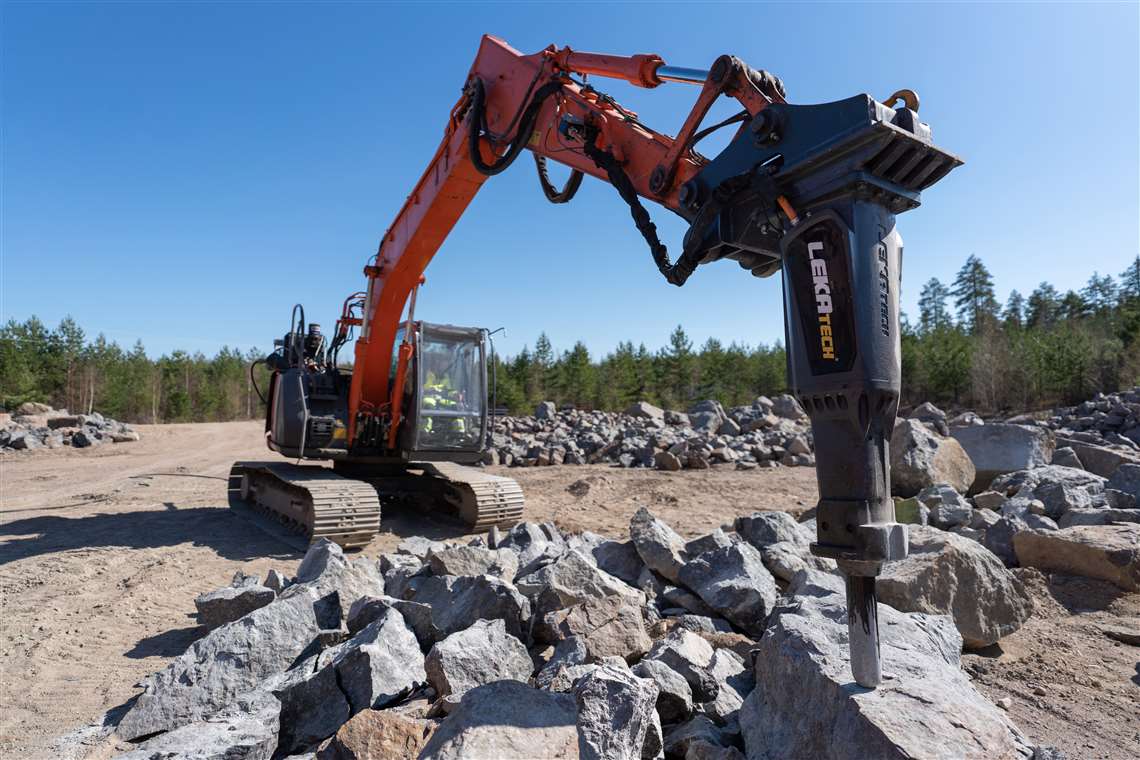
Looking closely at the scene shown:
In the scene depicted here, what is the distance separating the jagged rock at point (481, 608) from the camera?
11.2 ft

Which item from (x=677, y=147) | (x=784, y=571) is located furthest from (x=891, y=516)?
(x=784, y=571)

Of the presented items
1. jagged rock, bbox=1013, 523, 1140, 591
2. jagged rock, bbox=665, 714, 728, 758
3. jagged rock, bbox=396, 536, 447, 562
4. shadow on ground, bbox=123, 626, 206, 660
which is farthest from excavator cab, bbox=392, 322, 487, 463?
jagged rock, bbox=665, 714, 728, 758

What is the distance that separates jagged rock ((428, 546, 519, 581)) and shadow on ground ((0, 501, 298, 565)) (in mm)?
3203

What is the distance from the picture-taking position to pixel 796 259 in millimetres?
2197

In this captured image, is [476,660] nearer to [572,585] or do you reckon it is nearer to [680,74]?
[572,585]

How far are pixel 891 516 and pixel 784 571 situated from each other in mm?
2751

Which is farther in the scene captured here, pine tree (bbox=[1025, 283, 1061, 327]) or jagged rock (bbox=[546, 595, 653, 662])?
pine tree (bbox=[1025, 283, 1061, 327])

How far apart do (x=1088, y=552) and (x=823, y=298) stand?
4.19 metres

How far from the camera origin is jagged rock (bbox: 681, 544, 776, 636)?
3.75 meters

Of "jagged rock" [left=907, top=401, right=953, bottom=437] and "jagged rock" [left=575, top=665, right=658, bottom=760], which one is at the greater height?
"jagged rock" [left=907, top=401, right=953, bottom=437]

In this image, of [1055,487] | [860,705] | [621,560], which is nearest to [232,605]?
[621,560]

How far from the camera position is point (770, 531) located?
5070 millimetres

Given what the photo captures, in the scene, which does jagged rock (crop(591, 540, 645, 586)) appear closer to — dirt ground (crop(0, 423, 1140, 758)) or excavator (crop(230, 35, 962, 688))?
dirt ground (crop(0, 423, 1140, 758))

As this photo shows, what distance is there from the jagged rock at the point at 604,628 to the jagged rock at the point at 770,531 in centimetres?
207
